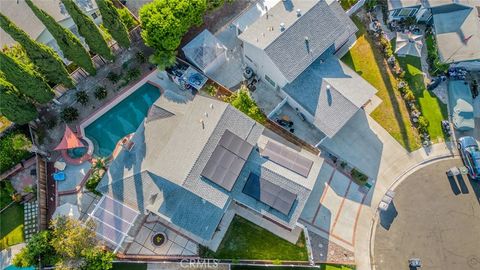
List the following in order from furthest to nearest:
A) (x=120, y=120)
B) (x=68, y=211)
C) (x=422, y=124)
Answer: (x=422, y=124) < (x=120, y=120) < (x=68, y=211)

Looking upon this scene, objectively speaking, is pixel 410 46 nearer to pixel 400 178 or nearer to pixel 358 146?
pixel 358 146

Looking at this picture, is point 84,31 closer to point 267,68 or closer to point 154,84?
point 154,84

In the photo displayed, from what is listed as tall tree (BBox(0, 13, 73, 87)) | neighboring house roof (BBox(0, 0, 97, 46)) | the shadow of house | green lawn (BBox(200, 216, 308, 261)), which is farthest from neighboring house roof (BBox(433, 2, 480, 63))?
tall tree (BBox(0, 13, 73, 87))

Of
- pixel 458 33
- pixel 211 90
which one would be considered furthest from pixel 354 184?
pixel 458 33

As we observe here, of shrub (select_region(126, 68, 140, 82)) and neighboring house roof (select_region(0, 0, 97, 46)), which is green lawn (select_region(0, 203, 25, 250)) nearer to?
shrub (select_region(126, 68, 140, 82))

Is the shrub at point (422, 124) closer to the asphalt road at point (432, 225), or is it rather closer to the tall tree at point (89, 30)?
the asphalt road at point (432, 225)

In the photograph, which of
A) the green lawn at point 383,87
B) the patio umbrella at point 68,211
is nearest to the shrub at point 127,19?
the patio umbrella at point 68,211
